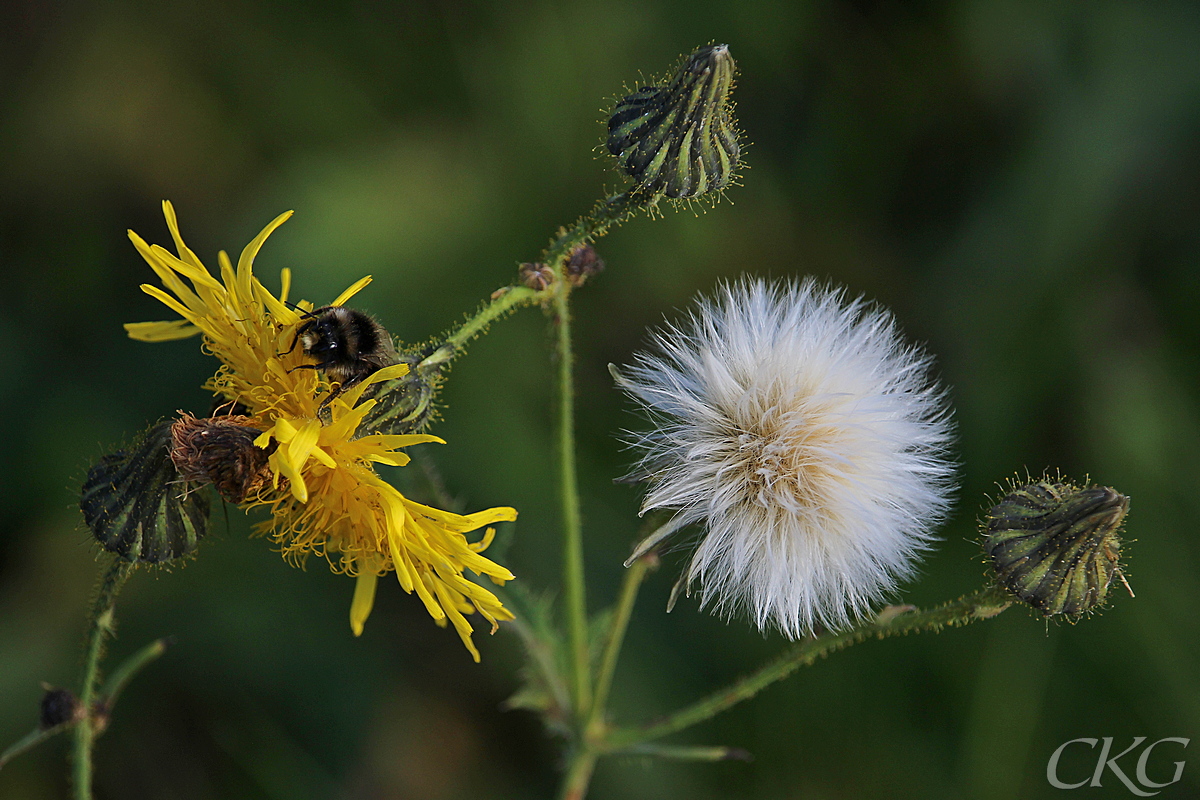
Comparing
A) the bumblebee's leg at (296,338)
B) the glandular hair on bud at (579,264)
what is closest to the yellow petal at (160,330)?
the bumblebee's leg at (296,338)

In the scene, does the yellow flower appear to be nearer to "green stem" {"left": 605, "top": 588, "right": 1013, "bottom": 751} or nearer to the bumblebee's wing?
the bumblebee's wing

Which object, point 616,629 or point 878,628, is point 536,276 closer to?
point 616,629

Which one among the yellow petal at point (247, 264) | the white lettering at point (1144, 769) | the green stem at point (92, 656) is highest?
the white lettering at point (1144, 769)

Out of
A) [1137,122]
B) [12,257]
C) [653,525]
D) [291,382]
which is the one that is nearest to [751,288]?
[653,525]

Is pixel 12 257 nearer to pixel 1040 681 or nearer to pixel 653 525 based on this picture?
pixel 653 525

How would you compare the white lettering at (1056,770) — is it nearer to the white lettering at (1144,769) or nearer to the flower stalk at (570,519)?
the white lettering at (1144,769)

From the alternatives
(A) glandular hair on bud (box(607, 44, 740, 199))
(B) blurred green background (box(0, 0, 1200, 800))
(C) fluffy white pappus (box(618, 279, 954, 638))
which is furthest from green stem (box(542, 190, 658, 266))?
(B) blurred green background (box(0, 0, 1200, 800))
